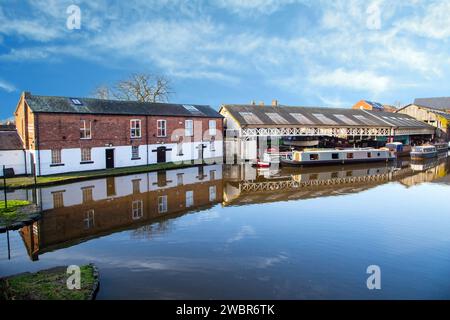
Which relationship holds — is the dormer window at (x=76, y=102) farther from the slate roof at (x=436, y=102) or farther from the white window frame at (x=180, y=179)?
the slate roof at (x=436, y=102)

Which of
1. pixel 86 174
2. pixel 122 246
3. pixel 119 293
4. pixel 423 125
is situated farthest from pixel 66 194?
pixel 423 125

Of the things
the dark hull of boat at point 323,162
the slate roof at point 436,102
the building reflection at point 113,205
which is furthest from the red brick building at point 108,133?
the slate roof at point 436,102

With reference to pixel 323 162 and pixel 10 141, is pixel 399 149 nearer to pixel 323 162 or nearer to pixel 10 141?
pixel 323 162

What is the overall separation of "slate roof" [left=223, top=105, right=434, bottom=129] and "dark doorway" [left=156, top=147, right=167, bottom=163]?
9215 mm

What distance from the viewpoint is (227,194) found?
21.0 metres

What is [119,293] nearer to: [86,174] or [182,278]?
[182,278]

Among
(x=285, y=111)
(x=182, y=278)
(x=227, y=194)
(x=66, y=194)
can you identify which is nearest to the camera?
(x=182, y=278)

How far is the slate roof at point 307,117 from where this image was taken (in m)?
38.2

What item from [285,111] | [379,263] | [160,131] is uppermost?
[285,111]

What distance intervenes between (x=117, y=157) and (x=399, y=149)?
38.3m

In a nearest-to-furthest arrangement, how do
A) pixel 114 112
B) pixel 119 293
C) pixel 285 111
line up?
pixel 119 293
pixel 114 112
pixel 285 111

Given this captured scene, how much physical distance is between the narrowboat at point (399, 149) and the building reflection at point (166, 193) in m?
11.2

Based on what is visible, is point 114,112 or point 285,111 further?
point 285,111
